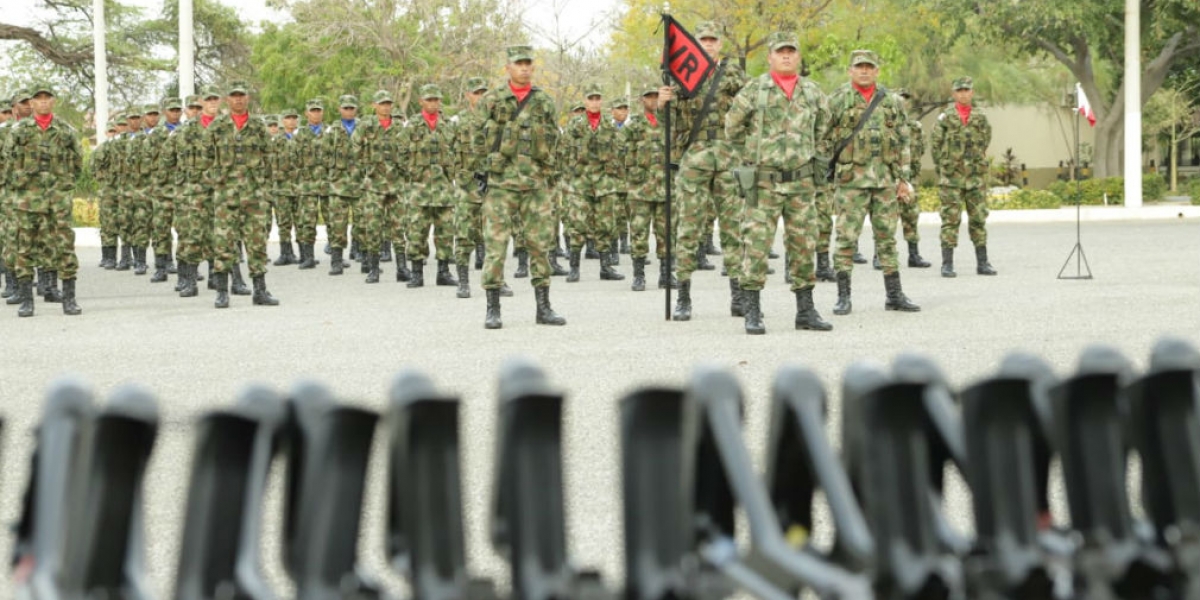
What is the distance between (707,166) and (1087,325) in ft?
11.4

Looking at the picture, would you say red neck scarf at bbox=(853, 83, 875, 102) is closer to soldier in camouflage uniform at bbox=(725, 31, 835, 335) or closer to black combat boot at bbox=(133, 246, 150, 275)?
soldier in camouflage uniform at bbox=(725, 31, 835, 335)

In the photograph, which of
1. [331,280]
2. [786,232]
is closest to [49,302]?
[331,280]

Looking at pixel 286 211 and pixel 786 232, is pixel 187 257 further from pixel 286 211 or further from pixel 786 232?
pixel 786 232

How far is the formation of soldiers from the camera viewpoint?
12.6 metres

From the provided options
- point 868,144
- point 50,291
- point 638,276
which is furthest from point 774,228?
point 50,291

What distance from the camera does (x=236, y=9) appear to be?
2960 inches

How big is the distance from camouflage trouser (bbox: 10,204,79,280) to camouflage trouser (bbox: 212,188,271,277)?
4.32 ft

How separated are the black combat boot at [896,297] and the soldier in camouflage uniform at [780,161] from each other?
1684 mm

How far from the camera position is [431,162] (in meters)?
19.7

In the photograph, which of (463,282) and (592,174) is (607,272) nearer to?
(592,174)

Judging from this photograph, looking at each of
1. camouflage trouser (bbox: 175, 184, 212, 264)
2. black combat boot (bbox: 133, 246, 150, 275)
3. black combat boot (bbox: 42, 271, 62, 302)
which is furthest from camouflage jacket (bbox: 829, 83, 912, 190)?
black combat boot (bbox: 133, 246, 150, 275)

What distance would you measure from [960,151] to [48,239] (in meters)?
9.27

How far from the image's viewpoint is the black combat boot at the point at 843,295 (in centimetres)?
1410

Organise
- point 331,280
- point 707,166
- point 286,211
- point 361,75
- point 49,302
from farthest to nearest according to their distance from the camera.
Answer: point 361,75 < point 286,211 < point 331,280 < point 49,302 < point 707,166
